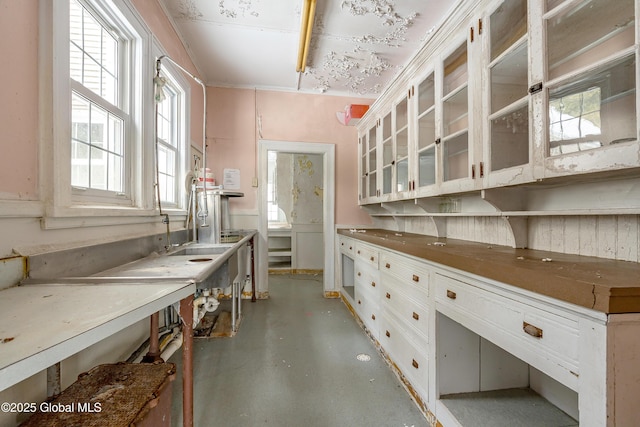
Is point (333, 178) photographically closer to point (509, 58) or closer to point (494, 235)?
point (494, 235)

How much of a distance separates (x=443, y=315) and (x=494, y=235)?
69 cm

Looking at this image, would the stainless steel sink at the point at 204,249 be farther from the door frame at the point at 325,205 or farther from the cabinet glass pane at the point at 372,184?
the cabinet glass pane at the point at 372,184

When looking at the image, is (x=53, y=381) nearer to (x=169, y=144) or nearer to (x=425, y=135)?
(x=169, y=144)

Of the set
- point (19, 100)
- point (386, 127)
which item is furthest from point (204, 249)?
point (386, 127)

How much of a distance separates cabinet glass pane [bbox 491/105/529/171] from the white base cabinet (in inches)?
23.8

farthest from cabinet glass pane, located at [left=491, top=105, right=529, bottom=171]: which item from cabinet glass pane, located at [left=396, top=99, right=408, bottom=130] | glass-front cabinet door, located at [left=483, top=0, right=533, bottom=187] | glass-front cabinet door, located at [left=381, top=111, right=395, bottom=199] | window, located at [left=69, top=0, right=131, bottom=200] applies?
window, located at [left=69, top=0, right=131, bottom=200]

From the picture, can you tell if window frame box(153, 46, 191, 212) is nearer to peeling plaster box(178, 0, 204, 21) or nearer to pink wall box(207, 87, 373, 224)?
peeling plaster box(178, 0, 204, 21)

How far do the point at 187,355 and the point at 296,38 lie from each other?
261 centimetres

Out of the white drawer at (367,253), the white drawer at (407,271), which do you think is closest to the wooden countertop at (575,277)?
the white drawer at (407,271)

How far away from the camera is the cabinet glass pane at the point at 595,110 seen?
0.85 meters

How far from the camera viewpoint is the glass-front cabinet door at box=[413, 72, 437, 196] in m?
1.91

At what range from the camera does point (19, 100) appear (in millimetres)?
919

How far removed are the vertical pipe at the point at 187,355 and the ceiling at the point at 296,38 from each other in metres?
2.22

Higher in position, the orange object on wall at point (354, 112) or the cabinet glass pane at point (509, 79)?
the orange object on wall at point (354, 112)
